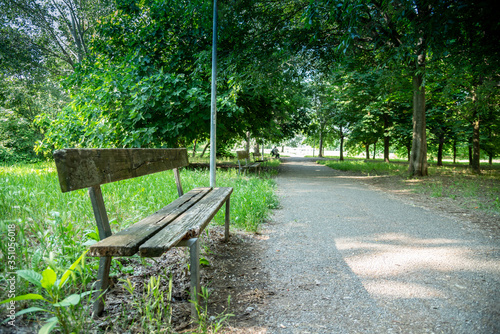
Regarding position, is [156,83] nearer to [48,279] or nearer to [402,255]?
[402,255]

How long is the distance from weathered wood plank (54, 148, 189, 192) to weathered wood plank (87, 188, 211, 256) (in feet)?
1.23

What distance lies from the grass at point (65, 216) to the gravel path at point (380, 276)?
81cm

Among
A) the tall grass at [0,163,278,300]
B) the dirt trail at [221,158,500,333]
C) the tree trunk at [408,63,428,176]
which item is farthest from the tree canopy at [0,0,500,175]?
the tall grass at [0,163,278,300]

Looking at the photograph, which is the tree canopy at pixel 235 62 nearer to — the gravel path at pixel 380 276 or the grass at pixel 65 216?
the gravel path at pixel 380 276

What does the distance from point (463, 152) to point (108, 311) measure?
4229cm

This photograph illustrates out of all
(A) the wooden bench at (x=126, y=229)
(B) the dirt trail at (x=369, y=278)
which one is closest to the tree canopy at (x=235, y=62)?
(B) the dirt trail at (x=369, y=278)

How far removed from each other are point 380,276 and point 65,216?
2.88 meters

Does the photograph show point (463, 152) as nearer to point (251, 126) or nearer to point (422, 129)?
point (422, 129)

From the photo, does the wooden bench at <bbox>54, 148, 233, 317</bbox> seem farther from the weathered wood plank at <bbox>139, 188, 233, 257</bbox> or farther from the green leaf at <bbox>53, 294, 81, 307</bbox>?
the green leaf at <bbox>53, 294, 81, 307</bbox>

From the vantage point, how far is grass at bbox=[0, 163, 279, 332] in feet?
6.74

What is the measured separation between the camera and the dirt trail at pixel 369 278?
79.0 inches

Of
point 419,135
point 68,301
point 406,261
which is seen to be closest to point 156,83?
point 406,261

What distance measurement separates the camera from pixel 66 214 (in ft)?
9.85

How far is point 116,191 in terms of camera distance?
4652mm
